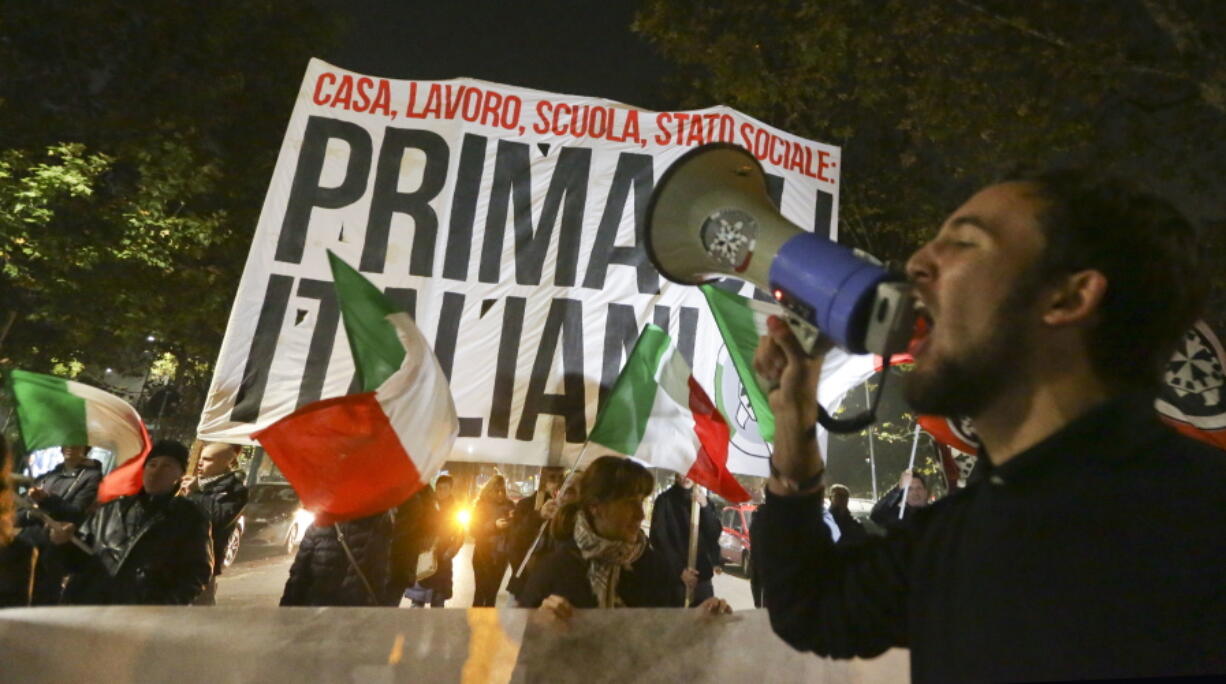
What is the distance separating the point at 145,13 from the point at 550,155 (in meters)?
8.98

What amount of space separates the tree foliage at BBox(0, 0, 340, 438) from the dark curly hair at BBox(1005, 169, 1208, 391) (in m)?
11.0

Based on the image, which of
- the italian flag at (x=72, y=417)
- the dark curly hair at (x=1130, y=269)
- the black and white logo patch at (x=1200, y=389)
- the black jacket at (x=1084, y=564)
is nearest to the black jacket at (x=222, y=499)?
the italian flag at (x=72, y=417)

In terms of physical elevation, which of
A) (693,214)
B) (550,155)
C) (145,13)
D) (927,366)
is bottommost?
(927,366)

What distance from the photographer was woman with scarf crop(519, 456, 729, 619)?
2945 millimetres

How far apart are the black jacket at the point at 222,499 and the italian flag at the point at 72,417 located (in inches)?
36.4

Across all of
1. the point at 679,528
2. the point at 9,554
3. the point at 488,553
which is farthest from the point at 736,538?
the point at 9,554

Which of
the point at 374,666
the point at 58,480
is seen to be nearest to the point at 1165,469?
the point at 374,666

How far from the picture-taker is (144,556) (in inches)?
152

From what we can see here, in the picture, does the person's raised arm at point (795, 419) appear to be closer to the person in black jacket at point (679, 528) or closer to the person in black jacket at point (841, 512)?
the person in black jacket at point (679, 528)

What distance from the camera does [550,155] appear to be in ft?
14.7

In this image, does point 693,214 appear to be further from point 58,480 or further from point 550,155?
point 58,480

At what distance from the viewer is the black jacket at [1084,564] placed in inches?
33.9

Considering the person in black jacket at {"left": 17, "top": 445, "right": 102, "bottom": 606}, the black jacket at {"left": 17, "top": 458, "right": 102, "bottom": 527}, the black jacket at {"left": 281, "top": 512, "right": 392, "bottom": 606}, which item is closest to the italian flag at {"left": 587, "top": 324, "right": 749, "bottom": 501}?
the black jacket at {"left": 281, "top": 512, "right": 392, "bottom": 606}

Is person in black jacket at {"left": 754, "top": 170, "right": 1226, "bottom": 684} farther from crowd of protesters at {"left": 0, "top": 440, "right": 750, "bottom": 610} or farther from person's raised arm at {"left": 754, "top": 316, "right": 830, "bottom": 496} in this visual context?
crowd of protesters at {"left": 0, "top": 440, "right": 750, "bottom": 610}
